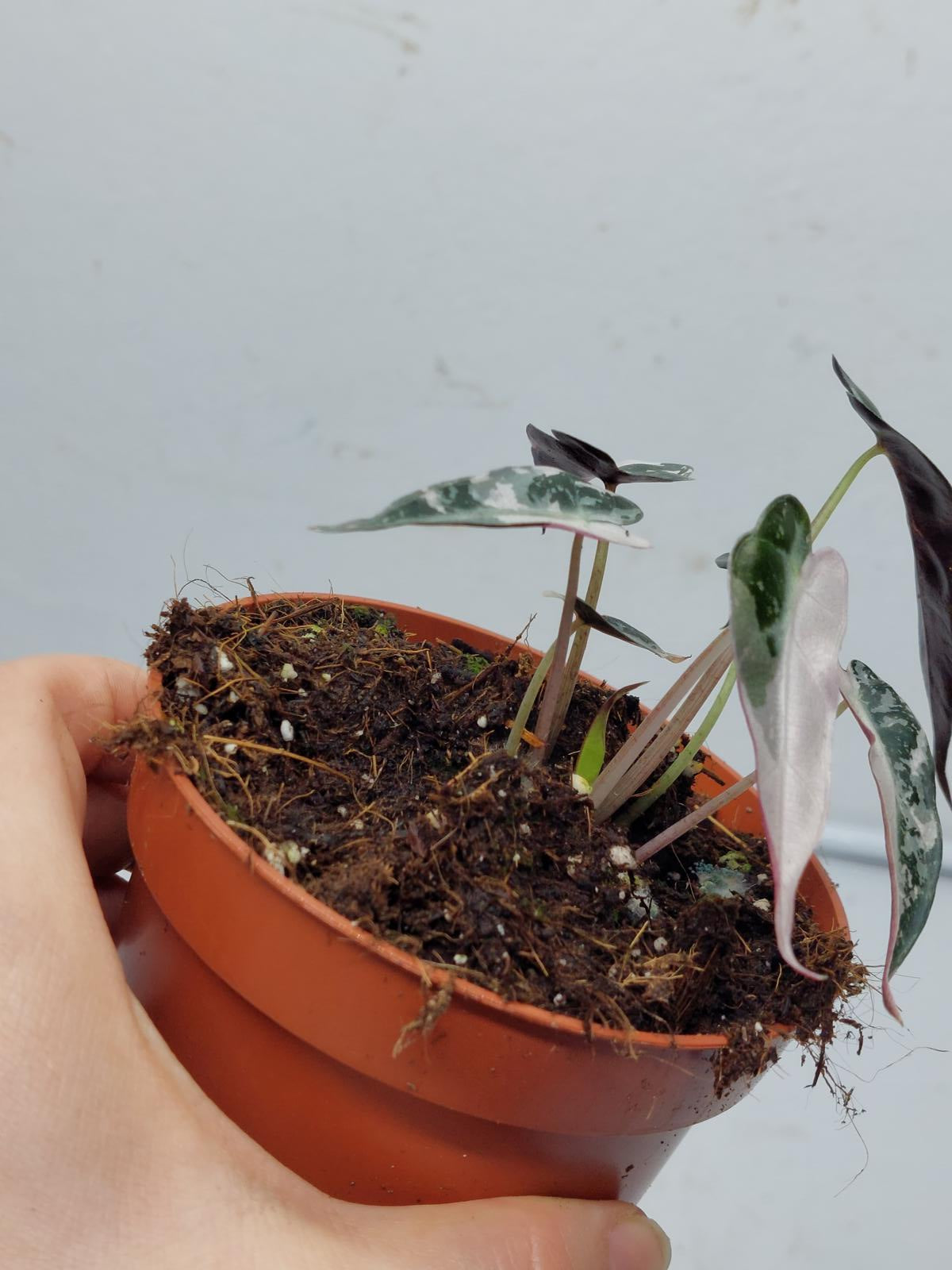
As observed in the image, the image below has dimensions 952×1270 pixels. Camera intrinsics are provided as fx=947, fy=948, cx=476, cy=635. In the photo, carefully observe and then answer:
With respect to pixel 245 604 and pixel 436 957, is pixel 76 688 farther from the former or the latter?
pixel 436 957

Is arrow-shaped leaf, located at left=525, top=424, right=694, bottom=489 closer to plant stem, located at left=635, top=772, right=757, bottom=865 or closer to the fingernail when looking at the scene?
plant stem, located at left=635, top=772, right=757, bottom=865

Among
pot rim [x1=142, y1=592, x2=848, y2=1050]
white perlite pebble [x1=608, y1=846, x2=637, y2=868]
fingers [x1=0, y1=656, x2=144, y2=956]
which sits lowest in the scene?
fingers [x1=0, y1=656, x2=144, y2=956]

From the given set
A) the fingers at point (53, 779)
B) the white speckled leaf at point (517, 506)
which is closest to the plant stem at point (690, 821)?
the white speckled leaf at point (517, 506)

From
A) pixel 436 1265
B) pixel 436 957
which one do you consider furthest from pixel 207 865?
pixel 436 1265

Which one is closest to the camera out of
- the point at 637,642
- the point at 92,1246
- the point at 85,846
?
the point at 92,1246

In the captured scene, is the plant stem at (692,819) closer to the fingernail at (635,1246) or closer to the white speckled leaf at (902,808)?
the white speckled leaf at (902,808)

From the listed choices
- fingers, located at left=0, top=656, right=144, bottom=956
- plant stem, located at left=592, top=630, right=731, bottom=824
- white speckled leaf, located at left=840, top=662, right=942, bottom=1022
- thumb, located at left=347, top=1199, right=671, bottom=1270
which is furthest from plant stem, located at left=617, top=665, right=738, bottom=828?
fingers, located at left=0, top=656, right=144, bottom=956
